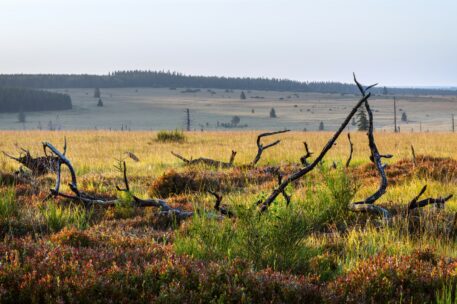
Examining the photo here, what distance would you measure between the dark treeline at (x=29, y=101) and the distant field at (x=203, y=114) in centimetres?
325

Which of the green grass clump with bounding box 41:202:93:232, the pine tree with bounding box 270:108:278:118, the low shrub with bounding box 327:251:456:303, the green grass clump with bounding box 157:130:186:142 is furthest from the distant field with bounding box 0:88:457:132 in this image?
the low shrub with bounding box 327:251:456:303

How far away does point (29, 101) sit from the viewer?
13525cm

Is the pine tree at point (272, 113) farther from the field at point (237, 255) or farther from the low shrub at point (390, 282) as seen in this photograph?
the low shrub at point (390, 282)

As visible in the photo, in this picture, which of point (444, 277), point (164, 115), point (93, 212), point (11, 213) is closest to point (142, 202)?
point (93, 212)

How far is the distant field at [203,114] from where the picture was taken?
374 ft

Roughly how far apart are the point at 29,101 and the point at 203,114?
4357 cm

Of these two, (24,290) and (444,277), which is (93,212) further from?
(444,277)

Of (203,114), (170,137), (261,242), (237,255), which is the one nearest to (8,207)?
(237,255)

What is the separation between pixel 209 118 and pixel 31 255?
415 feet

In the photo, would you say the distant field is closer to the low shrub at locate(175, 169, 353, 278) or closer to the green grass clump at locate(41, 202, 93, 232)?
the green grass clump at locate(41, 202, 93, 232)

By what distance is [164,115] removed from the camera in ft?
455

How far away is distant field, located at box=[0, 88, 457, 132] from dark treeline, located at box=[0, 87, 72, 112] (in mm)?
3249

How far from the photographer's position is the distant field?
374 feet

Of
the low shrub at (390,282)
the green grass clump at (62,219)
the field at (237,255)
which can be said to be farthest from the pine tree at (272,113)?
the low shrub at (390,282)
